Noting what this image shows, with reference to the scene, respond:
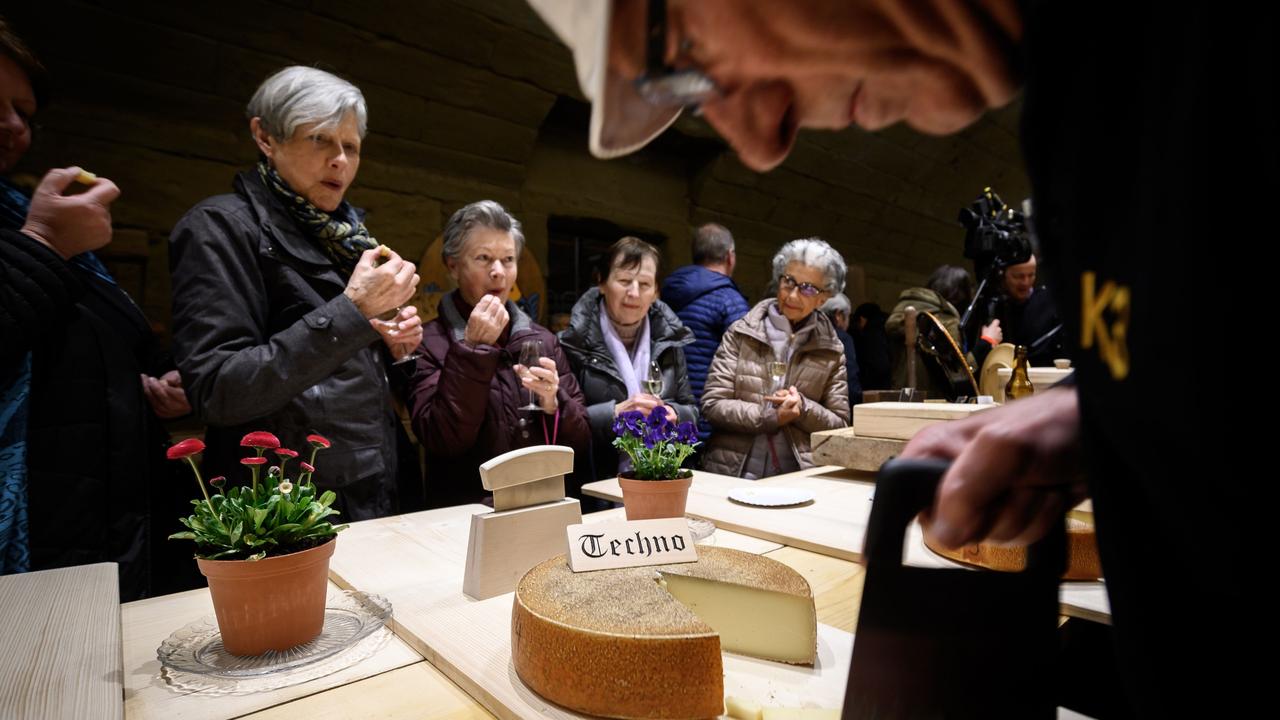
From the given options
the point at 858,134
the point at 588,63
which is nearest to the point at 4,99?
the point at 588,63

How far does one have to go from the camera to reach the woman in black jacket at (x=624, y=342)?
2.91 meters

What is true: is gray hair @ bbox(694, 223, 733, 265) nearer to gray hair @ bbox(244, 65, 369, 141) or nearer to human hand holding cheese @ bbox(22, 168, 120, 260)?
gray hair @ bbox(244, 65, 369, 141)

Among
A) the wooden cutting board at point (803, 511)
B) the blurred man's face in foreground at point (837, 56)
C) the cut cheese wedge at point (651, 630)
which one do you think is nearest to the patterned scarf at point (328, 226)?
the wooden cutting board at point (803, 511)

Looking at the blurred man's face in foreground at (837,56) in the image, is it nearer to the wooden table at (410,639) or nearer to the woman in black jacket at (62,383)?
the wooden table at (410,639)

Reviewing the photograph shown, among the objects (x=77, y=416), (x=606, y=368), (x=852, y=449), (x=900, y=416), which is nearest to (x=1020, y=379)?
(x=900, y=416)

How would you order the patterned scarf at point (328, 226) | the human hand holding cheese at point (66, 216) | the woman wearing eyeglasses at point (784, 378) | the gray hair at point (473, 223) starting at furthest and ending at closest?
the woman wearing eyeglasses at point (784, 378) → the gray hair at point (473, 223) → the patterned scarf at point (328, 226) → the human hand holding cheese at point (66, 216)

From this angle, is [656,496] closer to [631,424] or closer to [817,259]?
[631,424]

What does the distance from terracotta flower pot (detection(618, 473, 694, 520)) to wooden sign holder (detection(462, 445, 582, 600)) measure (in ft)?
0.58

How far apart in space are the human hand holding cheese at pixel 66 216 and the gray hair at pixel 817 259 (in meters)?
2.59

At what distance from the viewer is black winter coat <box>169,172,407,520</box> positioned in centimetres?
164

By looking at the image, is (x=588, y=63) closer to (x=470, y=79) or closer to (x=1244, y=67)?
(x=1244, y=67)

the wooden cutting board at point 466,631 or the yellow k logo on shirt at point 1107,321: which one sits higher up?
the yellow k logo on shirt at point 1107,321

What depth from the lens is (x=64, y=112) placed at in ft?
9.30

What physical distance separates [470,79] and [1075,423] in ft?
13.3
